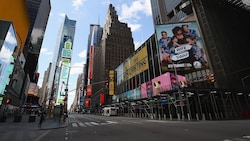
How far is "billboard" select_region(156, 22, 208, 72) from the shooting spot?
123 ft

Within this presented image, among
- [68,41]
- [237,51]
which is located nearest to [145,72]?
[237,51]

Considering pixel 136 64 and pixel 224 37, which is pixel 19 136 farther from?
pixel 224 37

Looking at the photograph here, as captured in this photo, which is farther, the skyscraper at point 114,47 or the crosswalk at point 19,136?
the skyscraper at point 114,47

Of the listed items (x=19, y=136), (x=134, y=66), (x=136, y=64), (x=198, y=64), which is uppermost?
(x=136, y=64)

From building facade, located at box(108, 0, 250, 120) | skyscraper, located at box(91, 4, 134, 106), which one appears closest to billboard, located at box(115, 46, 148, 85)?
building facade, located at box(108, 0, 250, 120)

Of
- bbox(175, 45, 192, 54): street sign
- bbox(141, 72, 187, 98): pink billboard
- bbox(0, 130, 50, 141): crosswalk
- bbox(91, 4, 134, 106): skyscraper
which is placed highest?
bbox(91, 4, 134, 106): skyscraper

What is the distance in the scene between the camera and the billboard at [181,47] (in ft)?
123

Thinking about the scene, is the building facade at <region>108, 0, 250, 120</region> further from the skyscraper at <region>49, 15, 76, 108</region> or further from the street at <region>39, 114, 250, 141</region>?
the skyscraper at <region>49, 15, 76, 108</region>

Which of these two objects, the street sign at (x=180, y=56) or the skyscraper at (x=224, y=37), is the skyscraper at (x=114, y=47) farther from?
the street sign at (x=180, y=56)

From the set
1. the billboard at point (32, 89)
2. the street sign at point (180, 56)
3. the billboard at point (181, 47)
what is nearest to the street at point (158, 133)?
the billboard at point (181, 47)

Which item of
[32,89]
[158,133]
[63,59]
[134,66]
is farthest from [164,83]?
[63,59]

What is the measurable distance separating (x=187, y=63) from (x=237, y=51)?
1717cm

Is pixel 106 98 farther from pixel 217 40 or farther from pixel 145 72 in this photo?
pixel 217 40

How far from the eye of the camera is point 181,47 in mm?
39750
